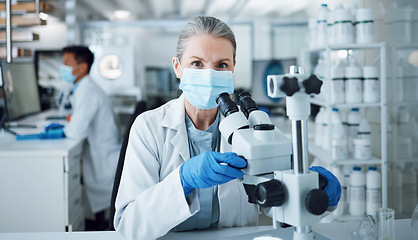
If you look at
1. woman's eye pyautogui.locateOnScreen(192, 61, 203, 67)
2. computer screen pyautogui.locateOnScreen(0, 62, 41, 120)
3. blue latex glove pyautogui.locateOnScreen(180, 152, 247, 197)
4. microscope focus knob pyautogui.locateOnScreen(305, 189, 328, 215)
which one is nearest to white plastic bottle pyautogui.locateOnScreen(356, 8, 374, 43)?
woman's eye pyautogui.locateOnScreen(192, 61, 203, 67)

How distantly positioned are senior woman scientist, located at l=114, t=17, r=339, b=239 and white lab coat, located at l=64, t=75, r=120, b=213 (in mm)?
1651

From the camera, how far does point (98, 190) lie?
9.42 ft

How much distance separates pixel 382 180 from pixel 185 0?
504 centimetres

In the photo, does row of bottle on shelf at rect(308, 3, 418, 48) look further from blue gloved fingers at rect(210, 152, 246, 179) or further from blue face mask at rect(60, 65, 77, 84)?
blue face mask at rect(60, 65, 77, 84)

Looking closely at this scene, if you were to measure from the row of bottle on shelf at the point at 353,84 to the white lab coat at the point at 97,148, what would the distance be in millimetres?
1547

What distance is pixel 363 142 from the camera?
2281mm

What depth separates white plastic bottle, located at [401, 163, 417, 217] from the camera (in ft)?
7.88

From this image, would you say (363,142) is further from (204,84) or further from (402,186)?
(204,84)

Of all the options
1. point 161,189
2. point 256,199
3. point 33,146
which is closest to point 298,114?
point 256,199

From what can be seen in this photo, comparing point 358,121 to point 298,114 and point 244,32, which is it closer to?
point 298,114

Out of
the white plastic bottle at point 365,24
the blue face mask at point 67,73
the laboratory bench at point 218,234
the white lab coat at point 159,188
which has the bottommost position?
the laboratory bench at point 218,234

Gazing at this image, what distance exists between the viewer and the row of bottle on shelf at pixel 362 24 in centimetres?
227

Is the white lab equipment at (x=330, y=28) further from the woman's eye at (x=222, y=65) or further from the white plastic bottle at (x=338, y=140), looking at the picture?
the woman's eye at (x=222, y=65)

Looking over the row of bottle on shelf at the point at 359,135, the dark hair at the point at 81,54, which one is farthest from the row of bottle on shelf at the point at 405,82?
the dark hair at the point at 81,54
